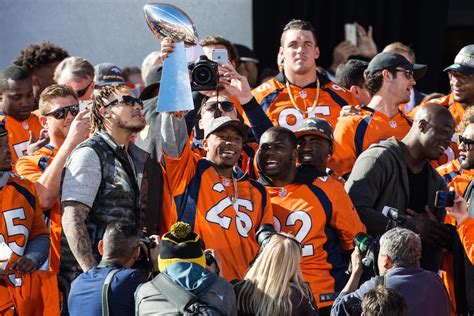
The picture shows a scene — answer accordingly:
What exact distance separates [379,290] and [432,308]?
701 millimetres

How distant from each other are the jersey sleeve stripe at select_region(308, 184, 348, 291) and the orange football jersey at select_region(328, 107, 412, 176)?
39.9 inches

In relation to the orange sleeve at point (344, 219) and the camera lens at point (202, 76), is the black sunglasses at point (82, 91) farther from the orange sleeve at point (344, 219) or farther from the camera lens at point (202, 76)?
the orange sleeve at point (344, 219)

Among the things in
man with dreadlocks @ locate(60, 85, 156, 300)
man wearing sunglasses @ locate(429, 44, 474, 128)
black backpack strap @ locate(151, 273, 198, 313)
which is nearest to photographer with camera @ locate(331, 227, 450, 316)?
Result: black backpack strap @ locate(151, 273, 198, 313)

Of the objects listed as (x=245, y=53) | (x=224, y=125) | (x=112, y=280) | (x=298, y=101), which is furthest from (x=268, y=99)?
(x=112, y=280)

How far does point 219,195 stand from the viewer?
709cm

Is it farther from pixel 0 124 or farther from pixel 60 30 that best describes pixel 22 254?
pixel 60 30

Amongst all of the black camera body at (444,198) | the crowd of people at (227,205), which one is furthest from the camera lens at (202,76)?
the black camera body at (444,198)

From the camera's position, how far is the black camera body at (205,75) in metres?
7.31

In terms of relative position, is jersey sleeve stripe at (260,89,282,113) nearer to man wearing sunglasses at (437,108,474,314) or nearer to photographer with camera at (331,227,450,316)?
man wearing sunglasses at (437,108,474,314)

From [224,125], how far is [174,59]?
58cm

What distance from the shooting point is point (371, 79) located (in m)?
8.80

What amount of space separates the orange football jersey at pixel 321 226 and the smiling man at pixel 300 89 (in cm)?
145

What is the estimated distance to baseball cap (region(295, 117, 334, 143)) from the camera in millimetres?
7645

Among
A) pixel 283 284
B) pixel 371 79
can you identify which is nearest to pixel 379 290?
pixel 283 284
